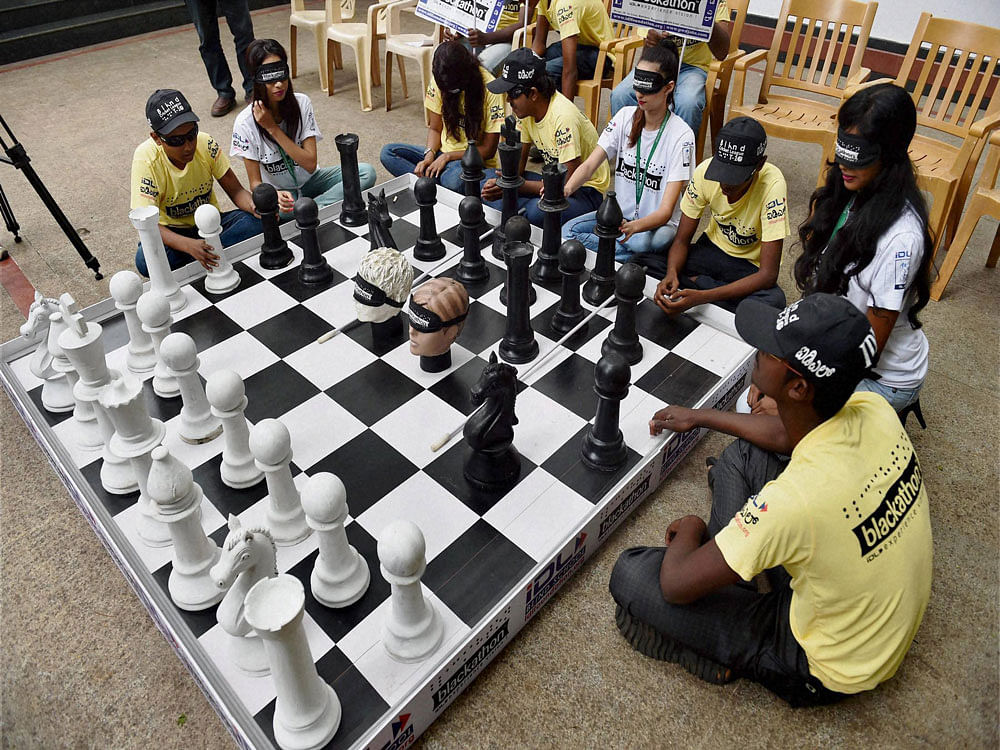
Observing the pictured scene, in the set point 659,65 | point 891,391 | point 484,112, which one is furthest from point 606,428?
point 484,112

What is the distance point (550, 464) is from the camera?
2.10m

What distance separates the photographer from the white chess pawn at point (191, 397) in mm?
2012

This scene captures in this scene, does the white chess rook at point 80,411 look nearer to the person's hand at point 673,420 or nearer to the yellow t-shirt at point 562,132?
the person's hand at point 673,420

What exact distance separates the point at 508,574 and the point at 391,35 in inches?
180

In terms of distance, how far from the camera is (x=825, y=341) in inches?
54.8

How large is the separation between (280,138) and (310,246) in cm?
77

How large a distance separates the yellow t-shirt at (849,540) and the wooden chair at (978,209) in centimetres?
204

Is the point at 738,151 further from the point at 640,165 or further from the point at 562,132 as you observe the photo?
the point at 562,132

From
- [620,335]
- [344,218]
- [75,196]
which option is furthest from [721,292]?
[75,196]

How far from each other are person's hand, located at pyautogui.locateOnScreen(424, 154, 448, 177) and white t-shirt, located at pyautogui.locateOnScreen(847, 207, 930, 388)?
1962mm

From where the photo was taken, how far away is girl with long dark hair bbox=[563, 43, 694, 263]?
2.81m

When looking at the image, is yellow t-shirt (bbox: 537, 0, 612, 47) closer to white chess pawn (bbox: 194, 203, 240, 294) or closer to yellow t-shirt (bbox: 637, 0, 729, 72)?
yellow t-shirt (bbox: 637, 0, 729, 72)

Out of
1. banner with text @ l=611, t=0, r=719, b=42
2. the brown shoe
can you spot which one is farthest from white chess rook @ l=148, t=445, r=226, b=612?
the brown shoe

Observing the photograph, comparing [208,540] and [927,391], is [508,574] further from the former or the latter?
[927,391]
